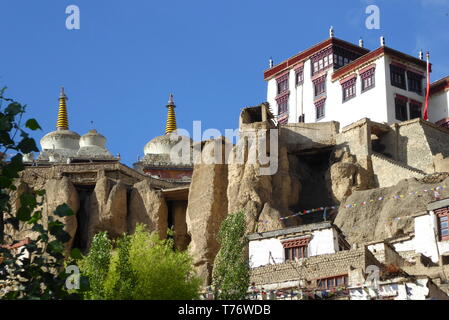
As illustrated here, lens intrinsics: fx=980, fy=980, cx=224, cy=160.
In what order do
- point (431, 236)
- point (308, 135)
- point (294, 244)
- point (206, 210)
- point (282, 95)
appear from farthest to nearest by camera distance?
point (282, 95)
point (308, 135)
point (206, 210)
point (431, 236)
point (294, 244)

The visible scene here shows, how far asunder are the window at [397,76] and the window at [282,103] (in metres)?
9.08

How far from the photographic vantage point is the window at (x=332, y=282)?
38125 mm

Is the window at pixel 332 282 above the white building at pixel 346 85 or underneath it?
underneath

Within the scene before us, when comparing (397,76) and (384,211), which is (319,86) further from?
(384,211)

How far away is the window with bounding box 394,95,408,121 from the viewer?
215 feet

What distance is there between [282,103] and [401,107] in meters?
10.4

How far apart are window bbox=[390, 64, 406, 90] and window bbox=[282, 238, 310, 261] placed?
86.1 feet

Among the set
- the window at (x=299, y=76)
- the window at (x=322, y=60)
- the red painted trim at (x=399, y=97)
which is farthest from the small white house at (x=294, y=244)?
the window at (x=299, y=76)

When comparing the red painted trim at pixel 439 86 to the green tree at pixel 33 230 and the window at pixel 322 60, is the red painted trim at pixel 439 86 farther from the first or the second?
the green tree at pixel 33 230

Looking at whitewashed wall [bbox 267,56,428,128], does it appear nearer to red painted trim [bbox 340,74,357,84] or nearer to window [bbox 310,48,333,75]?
red painted trim [bbox 340,74,357,84]

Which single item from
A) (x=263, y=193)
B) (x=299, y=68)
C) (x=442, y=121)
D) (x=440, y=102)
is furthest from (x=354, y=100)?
(x=263, y=193)

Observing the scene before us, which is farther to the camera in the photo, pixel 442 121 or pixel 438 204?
pixel 442 121

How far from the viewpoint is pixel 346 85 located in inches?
2692

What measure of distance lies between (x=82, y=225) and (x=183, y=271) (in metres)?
29.1
